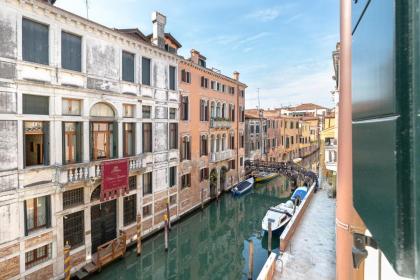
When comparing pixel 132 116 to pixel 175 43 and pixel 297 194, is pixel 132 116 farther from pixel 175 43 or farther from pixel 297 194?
pixel 297 194

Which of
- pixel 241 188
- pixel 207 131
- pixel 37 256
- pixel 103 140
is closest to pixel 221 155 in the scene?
pixel 207 131

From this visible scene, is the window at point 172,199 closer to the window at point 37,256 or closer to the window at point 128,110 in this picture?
the window at point 128,110

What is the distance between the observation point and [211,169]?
21.0 meters

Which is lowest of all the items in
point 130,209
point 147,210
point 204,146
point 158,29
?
point 147,210

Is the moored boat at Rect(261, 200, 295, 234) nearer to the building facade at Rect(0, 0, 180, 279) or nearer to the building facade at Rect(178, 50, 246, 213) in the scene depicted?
the building facade at Rect(178, 50, 246, 213)

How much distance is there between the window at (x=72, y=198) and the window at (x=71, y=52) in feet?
15.8

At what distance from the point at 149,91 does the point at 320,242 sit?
10783 millimetres

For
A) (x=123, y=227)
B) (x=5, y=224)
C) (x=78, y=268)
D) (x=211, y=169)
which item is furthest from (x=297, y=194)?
(x=5, y=224)

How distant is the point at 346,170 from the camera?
→ 2.94 m

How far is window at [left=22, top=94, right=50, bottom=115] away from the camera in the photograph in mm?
8680

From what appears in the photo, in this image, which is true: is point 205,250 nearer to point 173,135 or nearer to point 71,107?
point 173,135

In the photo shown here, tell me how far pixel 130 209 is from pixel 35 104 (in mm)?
6479

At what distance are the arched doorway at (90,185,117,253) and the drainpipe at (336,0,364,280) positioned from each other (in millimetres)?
10348

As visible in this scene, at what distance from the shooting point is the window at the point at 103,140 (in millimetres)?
11156
